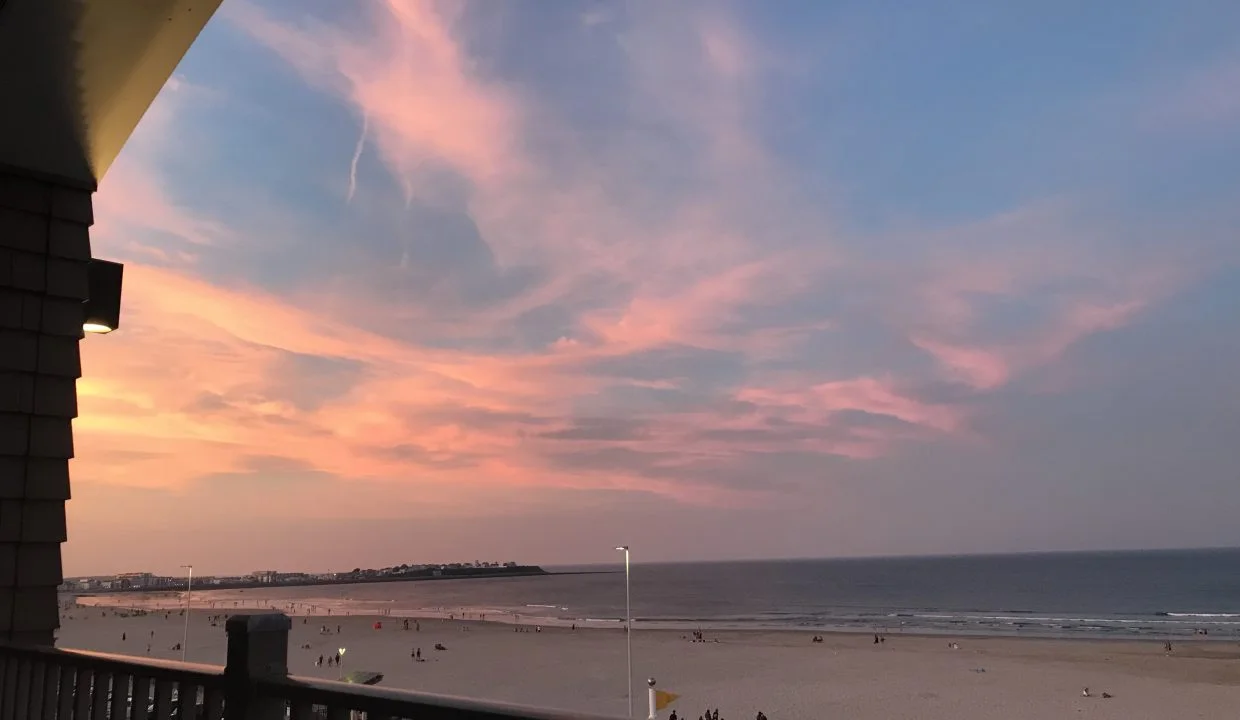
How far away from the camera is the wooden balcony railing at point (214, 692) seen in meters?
1.67

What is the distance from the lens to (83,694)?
3.01 meters

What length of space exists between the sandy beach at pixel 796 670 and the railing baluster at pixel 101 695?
54.1 feet

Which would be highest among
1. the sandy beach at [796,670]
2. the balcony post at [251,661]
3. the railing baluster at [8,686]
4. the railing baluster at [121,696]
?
the balcony post at [251,661]

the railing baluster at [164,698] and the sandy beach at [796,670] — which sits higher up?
the railing baluster at [164,698]

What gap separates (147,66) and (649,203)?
2081 centimetres

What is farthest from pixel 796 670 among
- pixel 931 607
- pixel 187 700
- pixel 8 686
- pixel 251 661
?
pixel 931 607

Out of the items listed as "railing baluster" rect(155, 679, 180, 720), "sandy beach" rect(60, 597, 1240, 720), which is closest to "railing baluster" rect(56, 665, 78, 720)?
"railing baluster" rect(155, 679, 180, 720)

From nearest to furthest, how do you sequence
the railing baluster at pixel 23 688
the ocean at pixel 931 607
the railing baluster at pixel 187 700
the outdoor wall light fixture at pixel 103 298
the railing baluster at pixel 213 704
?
the railing baluster at pixel 213 704, the railing baluster at pixel 187 700, the railing baluster at pixel 23 688, the outdoor wall light fixture at pixel 103 298, the ocean at pixel 931 607

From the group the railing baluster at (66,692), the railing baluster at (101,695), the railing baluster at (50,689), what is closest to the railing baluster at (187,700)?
the railing baluster at (101,695)

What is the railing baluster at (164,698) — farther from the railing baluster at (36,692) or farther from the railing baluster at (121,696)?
the railing baluster at (36,692)

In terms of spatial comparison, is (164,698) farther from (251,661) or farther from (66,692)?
(66,692)

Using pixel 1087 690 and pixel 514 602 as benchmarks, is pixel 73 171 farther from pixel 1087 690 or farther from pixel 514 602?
pixel 514 602

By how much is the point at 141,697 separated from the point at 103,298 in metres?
2.88

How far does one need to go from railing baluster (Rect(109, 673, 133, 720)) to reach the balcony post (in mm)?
874
